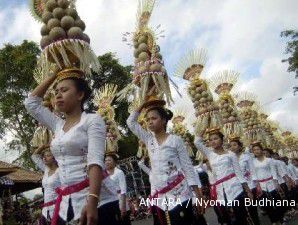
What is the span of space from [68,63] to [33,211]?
62.2 feet

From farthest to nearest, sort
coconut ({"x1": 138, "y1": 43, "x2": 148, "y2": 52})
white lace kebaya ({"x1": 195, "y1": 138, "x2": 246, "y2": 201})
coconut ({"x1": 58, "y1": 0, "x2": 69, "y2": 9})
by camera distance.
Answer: white lace kebaya ({"x1": 195, "y1": 138, "x2": 246, "y2": 201}) → coconut ({"x1": 138, "y1": 43, "x2": 148, "y2": 52}) → coconut ({"x1": 58, "y1": 0, "x2": 69, "y2": 9})

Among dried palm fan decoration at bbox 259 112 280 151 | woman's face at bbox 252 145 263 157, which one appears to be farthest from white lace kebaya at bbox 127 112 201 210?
dried palm fan decoration at bbox 259 112 280 151

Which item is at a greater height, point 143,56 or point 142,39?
point 142,39

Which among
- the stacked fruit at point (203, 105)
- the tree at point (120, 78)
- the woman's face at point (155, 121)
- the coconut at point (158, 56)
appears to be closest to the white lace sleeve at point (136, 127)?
the woman's face at point (155, 121)

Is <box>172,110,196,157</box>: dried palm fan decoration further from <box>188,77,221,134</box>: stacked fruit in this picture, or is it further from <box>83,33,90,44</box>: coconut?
→ <box>83,33,90,44</box>: coconut

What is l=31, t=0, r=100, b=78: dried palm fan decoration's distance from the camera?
12.3 feet

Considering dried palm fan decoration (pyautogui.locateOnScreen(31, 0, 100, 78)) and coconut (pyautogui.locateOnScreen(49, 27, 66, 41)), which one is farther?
coconut (pyautogui.locateOnScreen(49, 27, 66, 41))

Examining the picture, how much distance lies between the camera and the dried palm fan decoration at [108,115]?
822 cm

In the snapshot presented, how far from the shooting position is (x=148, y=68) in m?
5.62

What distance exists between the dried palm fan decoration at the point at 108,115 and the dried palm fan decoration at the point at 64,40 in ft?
13.3

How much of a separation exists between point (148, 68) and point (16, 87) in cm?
1815

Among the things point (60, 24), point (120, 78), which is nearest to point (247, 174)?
point (60, 24)

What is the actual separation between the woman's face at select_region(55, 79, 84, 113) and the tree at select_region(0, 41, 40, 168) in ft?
64.7

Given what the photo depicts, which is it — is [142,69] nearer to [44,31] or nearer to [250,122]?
[44,31]
